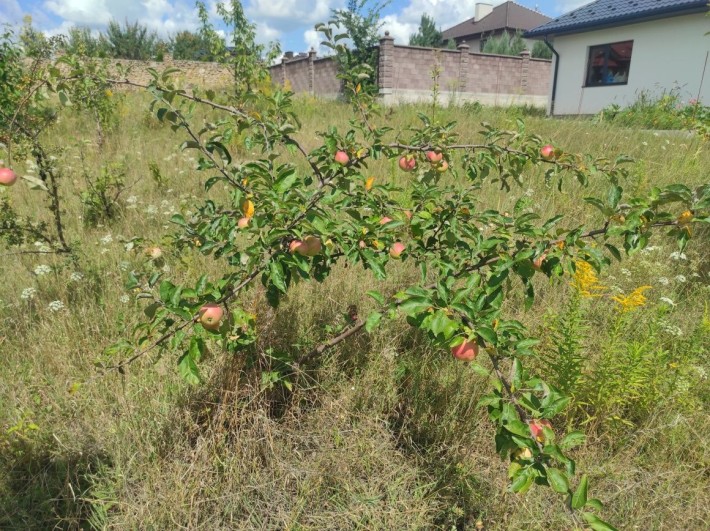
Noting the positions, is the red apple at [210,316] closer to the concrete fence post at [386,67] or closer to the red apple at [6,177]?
the red apple at [6,177]

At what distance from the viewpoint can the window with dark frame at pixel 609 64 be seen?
479 inches

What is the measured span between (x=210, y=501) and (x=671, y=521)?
1.60 m

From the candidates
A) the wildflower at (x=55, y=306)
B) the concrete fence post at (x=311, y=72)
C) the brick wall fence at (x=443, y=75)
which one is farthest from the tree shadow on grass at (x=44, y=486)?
the concrete fence post at (x=311, y=72)

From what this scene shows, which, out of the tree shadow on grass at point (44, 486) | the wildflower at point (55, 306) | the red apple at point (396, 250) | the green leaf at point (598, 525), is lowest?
the tree shadow on grass at point (44, 486)

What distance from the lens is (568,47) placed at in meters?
13.2

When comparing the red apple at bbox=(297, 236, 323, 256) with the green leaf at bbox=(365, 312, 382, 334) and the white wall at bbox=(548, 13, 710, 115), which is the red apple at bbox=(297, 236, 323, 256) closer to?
the green leaf at bbox=(365, 312, 382, 334)

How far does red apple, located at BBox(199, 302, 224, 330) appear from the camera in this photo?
134 centimetres

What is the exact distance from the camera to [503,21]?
109 feet

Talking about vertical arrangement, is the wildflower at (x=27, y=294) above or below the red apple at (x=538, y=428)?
below

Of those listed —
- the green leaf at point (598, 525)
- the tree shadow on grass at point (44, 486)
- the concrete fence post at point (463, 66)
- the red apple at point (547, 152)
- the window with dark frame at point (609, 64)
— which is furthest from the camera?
the concrete fence post at point (463, 66)

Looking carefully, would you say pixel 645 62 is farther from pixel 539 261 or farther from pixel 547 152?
pixel 539 261

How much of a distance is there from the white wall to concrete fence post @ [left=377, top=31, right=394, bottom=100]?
5.16 meters

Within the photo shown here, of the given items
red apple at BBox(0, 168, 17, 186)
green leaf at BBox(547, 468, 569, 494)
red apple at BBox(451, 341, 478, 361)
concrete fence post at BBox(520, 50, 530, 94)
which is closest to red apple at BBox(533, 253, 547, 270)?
red apple at BBox(451, 341, 478, 361)

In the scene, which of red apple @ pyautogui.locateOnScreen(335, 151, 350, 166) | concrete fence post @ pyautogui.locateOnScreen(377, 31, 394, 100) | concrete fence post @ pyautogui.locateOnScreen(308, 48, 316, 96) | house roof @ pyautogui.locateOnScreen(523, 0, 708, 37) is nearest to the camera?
red apple @ pyautogui.locateOnScreen(335, 151, 350, 166)
